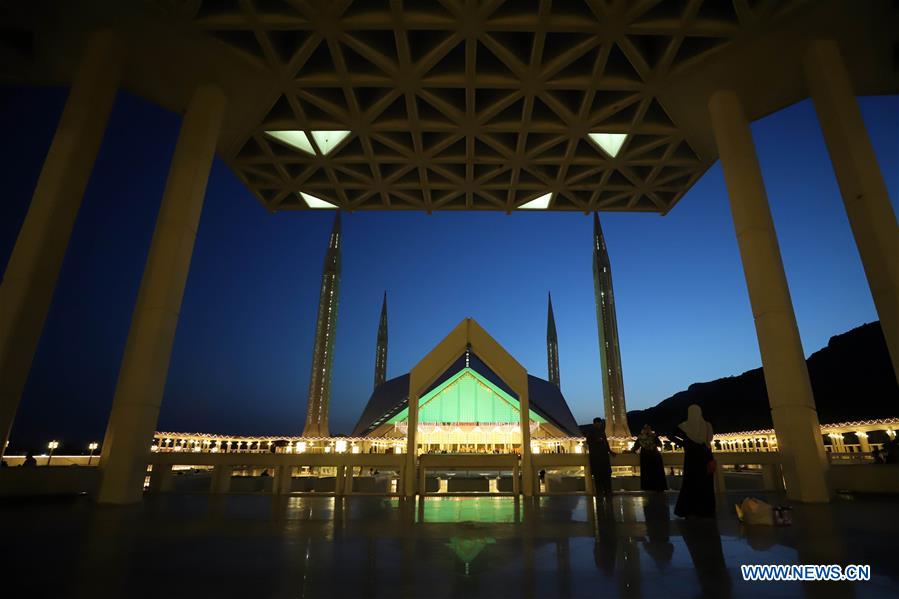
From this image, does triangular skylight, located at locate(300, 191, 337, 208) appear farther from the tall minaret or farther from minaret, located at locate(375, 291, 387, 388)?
minaret, located at locate(375, 291, 387, 388)

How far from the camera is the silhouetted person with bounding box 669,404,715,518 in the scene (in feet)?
21.3

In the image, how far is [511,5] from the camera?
13180 mm

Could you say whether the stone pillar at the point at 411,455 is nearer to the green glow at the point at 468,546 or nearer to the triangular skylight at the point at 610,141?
the green glow at the point at 468,546

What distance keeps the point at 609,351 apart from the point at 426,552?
48.6 metres

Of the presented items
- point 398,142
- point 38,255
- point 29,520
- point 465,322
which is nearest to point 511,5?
point 398,142

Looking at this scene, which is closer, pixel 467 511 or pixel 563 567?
pixel 563 567

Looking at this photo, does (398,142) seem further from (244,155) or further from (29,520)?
(29,520)

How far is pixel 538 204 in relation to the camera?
23781 mm

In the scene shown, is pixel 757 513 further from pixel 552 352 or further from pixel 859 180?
pixel 552 352

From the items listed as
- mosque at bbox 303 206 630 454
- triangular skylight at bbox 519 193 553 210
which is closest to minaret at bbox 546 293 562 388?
mosque at bbox 303 206 630 454

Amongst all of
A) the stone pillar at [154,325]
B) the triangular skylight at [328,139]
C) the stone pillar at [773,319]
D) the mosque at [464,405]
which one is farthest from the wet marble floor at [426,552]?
the mosque at [464,405]

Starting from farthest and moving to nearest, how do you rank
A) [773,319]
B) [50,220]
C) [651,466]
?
[773,319]
[651,466]
[50,220]

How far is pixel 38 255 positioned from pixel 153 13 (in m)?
6.91

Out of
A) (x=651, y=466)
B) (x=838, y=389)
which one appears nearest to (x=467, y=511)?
(x=651, y=466)
